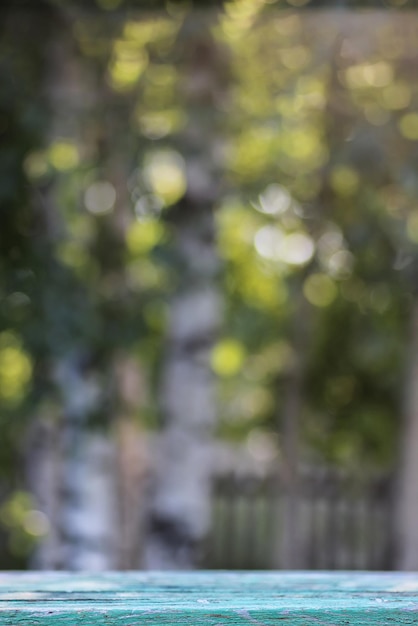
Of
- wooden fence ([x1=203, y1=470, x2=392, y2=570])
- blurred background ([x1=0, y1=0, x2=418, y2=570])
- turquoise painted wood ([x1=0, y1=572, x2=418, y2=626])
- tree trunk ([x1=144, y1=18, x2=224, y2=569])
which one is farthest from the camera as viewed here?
wooden fence ([x1=203, y1=470, x2=392, y2=570])

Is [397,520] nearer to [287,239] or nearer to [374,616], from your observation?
[287,239]

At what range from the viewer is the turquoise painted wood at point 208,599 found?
50.0 inches

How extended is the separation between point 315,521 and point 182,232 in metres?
7.09

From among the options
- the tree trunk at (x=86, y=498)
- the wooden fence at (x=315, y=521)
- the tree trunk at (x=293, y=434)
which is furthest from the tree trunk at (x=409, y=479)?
the wooden fence at (x=315, y=521)

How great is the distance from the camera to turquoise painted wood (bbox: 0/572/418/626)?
50.0 inches

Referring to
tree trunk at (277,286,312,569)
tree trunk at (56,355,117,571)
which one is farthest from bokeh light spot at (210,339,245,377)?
tree trunk at (56,355,117,571)

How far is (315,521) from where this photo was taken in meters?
12.6

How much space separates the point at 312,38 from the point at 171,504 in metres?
2.86

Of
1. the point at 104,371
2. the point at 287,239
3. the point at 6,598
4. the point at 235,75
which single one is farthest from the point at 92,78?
the point at 6,598

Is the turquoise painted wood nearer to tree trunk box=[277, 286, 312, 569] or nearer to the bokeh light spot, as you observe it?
tree trunk box=[277, 286, 312, 569]

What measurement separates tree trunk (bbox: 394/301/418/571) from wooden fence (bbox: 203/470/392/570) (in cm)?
399

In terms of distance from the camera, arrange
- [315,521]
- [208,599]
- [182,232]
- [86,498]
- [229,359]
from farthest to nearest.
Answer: [315,521] < [229,359] < [86,498] < [182,232] < [208,599]

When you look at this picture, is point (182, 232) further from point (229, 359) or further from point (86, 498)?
point (229, 359)

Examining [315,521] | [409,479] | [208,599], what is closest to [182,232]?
[409,479]
